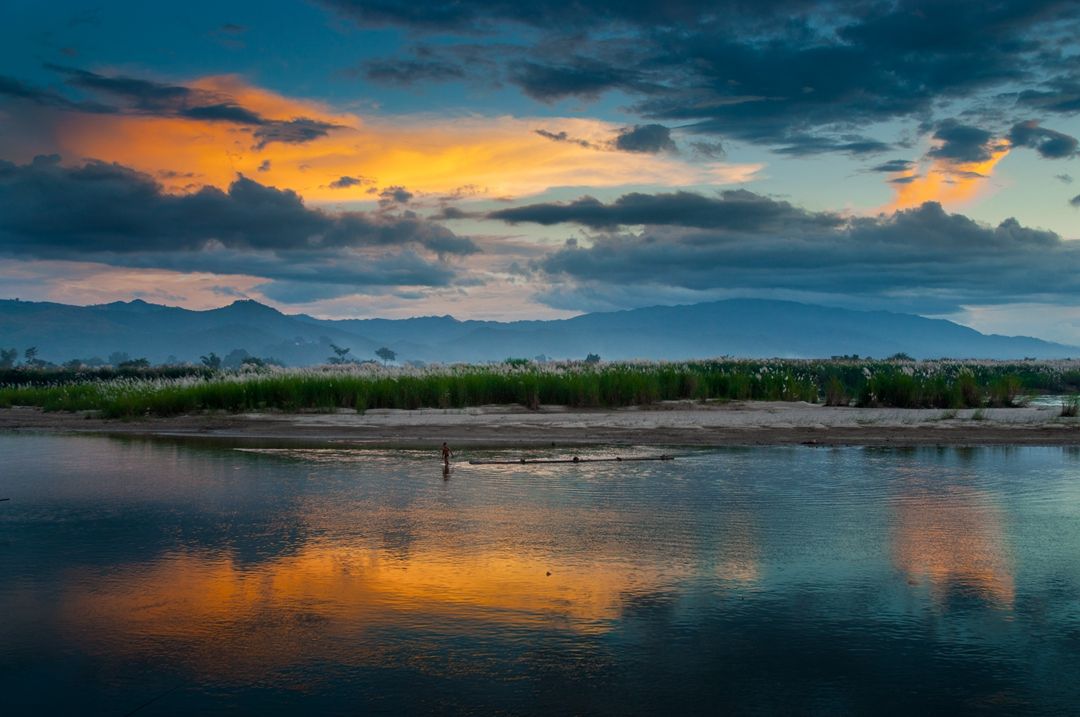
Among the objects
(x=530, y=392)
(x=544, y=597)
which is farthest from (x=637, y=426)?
(x=544, y=597)

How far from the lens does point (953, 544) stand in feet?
39.2

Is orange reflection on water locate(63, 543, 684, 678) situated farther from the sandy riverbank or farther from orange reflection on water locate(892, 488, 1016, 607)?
the sandy riverbank

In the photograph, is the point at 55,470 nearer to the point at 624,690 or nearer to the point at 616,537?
the point at 616,537

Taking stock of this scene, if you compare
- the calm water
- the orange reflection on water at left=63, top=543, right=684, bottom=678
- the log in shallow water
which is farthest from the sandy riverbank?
the orange reflection on water at left=63, top=543, right=684, bottom=678

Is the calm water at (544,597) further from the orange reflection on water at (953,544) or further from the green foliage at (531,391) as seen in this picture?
the green foliage at (531,391)

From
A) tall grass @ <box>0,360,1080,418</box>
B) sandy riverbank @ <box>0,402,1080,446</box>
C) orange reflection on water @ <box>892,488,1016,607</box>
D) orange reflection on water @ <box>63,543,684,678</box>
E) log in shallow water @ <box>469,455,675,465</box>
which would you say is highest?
tall grass @ <box>0,360,1080,418</box>

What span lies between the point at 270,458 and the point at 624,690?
54.1 ft

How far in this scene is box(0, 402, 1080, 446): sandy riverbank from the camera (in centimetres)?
2578

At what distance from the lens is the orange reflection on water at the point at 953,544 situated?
1013 cm

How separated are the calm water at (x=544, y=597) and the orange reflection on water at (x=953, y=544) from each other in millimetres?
55

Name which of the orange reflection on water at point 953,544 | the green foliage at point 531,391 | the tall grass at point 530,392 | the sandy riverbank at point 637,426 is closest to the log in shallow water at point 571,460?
the sandy riverbank at point 637,426

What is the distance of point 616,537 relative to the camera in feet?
40.8

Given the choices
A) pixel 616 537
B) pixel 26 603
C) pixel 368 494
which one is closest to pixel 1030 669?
pixel 616 537

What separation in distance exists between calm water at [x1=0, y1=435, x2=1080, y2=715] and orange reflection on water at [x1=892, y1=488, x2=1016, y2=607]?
5 cm
